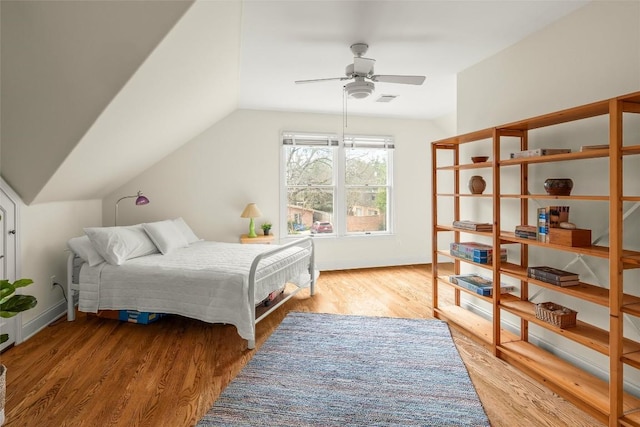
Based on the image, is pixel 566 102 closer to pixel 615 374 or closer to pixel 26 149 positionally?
pixel 615 374

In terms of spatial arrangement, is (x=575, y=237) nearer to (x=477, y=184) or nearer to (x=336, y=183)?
(x=477, y=184)

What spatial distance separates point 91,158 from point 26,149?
0.48 m

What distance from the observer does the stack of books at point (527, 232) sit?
2401 mm

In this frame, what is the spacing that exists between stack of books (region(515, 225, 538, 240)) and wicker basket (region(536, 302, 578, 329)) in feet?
1.61

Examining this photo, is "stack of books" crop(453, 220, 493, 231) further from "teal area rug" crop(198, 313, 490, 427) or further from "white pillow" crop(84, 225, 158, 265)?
"white pillow" crop(84, 225, 158, 265)

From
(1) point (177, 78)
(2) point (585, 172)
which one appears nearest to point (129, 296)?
(1) point (177, 78)

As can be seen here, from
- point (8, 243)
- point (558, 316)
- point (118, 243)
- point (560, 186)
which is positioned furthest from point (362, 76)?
point (8, 243)

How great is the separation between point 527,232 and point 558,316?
1.91 ft

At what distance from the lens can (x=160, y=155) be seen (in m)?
4.49

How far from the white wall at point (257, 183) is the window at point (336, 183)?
0.52ft

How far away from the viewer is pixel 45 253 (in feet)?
10.7

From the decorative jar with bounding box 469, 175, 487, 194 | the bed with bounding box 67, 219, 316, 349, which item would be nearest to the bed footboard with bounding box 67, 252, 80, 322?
the bed with bounding box 67, 219, 316, 349

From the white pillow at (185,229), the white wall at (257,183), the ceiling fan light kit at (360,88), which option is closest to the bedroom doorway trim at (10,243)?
the white pillow at (185,229)

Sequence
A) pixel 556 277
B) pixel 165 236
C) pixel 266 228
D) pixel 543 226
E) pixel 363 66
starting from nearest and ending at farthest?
pixel 556 277, pixel 543 226, pixel 363 66, pixel 165 236, pixel 266 228
